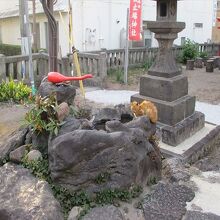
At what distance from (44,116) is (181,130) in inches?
117

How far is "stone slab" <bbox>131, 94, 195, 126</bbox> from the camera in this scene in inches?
210

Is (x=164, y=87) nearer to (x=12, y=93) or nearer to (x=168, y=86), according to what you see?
(x=168, y=86)

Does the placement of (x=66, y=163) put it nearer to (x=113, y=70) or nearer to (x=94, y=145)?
(x=94, y=145)

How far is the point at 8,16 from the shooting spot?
16812 millimetres


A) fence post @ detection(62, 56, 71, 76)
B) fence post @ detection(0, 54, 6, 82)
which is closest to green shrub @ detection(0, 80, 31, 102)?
fence post @ detection(0, 54, 6, 82)

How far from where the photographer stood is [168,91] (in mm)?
5375

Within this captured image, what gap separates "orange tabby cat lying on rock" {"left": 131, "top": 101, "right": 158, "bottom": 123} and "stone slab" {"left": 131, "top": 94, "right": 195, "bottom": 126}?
1.87 meters

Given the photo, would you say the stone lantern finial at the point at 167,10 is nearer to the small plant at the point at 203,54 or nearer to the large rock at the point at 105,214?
the large rock at the point at 105,214

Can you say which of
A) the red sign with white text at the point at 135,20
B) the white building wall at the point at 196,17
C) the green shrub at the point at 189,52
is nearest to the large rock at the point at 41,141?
the red sign with white text at the point at 135,20

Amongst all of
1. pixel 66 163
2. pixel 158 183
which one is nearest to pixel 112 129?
pixel 66 163

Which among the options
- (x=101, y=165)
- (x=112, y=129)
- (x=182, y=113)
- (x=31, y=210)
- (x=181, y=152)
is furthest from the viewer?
(x=182, y=113)

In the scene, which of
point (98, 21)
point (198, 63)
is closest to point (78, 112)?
point (98, 21)

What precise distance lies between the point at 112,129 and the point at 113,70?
337 inches

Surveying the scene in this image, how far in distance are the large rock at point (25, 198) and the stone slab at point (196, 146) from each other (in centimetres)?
267
